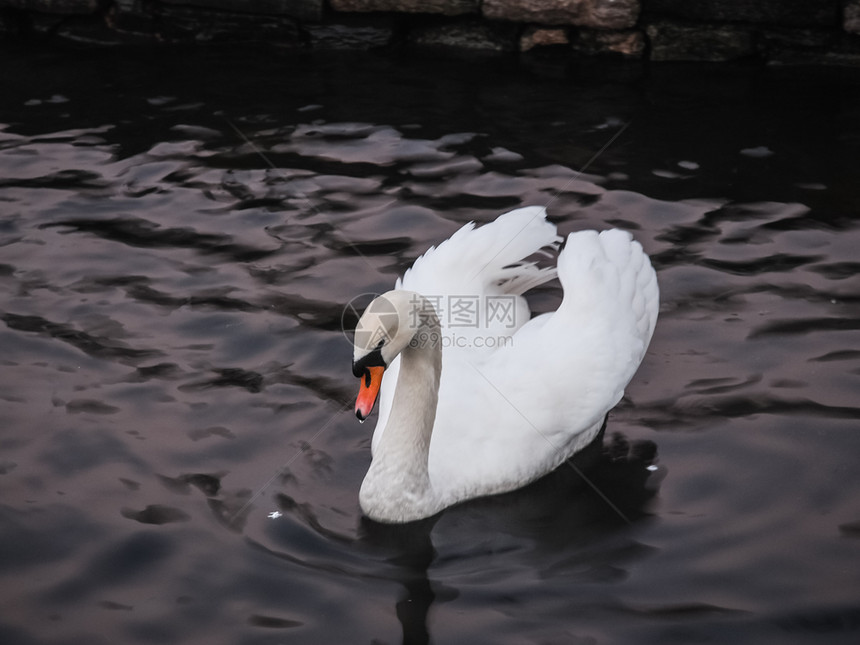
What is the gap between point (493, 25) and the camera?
Result: 8.80 meters

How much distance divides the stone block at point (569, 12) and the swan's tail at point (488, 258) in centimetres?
356

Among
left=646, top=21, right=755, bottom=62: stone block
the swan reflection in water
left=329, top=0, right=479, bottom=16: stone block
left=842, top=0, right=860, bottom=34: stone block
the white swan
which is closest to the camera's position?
the swan reflection in water

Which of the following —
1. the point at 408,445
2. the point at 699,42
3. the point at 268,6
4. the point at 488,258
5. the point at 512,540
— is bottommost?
the point at 512,540

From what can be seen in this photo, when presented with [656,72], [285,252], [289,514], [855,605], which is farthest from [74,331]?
[656,72]

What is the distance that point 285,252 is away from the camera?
6477 millimetres

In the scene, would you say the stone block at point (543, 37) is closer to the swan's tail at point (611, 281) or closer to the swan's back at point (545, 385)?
the swan's tail at point (611, 281)

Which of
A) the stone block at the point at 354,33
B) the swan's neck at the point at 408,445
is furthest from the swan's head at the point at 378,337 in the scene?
the stone block at the point at 354,33

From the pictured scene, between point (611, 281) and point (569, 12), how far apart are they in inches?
162

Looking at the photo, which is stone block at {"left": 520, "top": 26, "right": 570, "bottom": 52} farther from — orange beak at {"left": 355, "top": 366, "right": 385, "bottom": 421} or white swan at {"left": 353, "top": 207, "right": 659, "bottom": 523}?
orange beak at {"left": 355, "top": 366, "right": 385, "bottom": 421}

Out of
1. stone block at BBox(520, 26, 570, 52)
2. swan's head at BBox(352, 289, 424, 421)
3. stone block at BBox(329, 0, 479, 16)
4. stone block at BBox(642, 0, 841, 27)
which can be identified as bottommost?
swan's head at BBox(352, 289, 424, 421)

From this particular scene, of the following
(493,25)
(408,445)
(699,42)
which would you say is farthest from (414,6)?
(408,445)

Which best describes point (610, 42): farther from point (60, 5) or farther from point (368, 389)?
point (368, 389)

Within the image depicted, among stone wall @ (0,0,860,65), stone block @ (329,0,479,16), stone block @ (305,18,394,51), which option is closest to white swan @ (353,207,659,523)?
stone wall @ (0,0,860,65)

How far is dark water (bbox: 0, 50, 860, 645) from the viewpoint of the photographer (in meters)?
3.94
